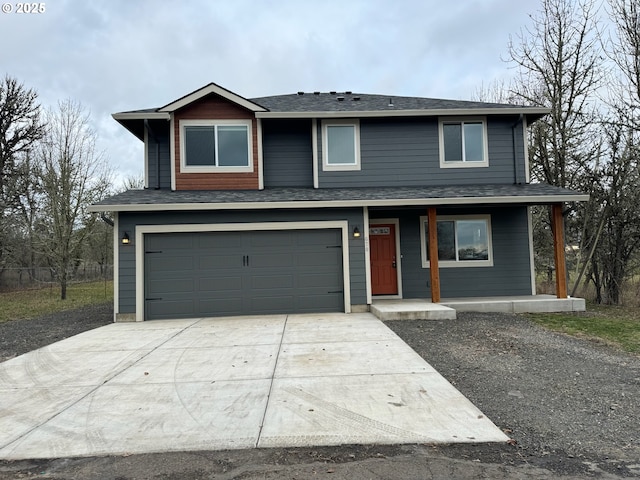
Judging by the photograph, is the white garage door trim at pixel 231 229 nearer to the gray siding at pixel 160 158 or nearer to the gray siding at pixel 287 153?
the gray siding at pixel 287 153

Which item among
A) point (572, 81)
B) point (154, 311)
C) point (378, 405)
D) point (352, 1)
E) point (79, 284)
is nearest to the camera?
point (378, 405)

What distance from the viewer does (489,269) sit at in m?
10.5

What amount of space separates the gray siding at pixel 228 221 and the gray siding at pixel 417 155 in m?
1.99

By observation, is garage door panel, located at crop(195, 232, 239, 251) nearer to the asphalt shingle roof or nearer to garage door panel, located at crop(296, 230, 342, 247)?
garage door panel, located at crop(296, 230, 342, 247)

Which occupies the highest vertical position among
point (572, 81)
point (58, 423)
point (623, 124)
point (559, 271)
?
point (572, 81)

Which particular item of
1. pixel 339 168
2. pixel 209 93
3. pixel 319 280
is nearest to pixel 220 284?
pixel 319 280

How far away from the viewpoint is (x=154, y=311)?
29.4 feet

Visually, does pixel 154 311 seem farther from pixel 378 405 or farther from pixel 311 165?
pixel 378 405

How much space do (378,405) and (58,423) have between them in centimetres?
288

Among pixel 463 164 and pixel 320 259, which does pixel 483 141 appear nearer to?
pixel 463 164

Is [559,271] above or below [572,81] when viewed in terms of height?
below

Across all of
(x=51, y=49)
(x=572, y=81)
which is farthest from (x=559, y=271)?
(x=51, y=49)
